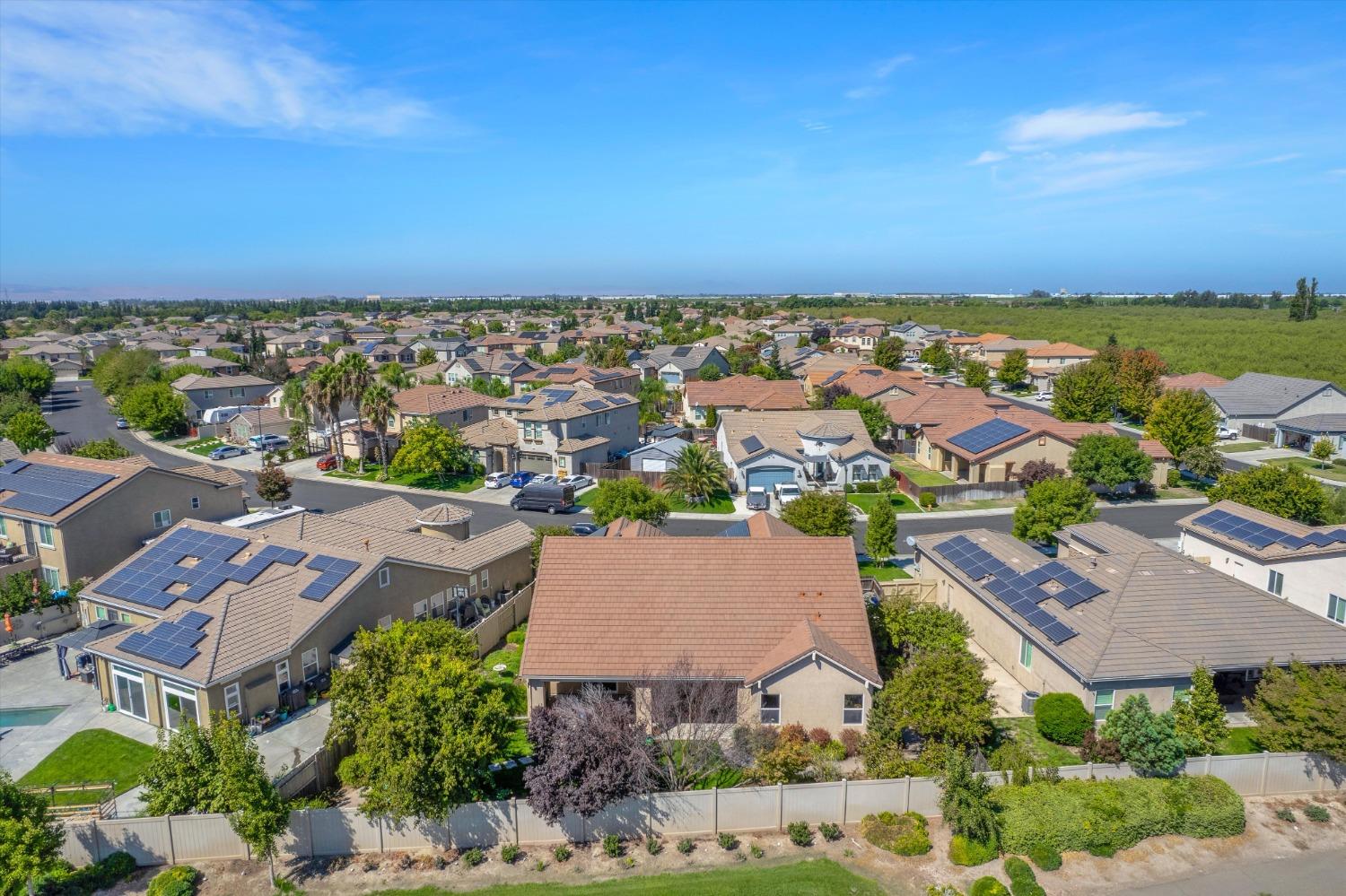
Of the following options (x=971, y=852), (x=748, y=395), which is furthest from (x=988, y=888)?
(x=748, y=395)

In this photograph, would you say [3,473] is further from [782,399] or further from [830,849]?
[782,399]

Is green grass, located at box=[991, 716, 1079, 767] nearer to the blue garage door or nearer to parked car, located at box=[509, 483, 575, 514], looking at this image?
the blue garage door

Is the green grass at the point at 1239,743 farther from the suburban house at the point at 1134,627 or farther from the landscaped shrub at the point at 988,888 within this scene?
the landscaped shrub at the point at 988,888

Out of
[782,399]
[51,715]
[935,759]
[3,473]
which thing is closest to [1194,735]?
[935,759]

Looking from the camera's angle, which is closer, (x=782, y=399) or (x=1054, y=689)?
(x=1054, y=689)

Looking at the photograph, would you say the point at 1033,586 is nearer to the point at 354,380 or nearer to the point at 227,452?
the point at 354,380

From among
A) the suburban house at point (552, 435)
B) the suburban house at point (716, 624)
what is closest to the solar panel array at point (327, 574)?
the suburban house at point (716, 624)
